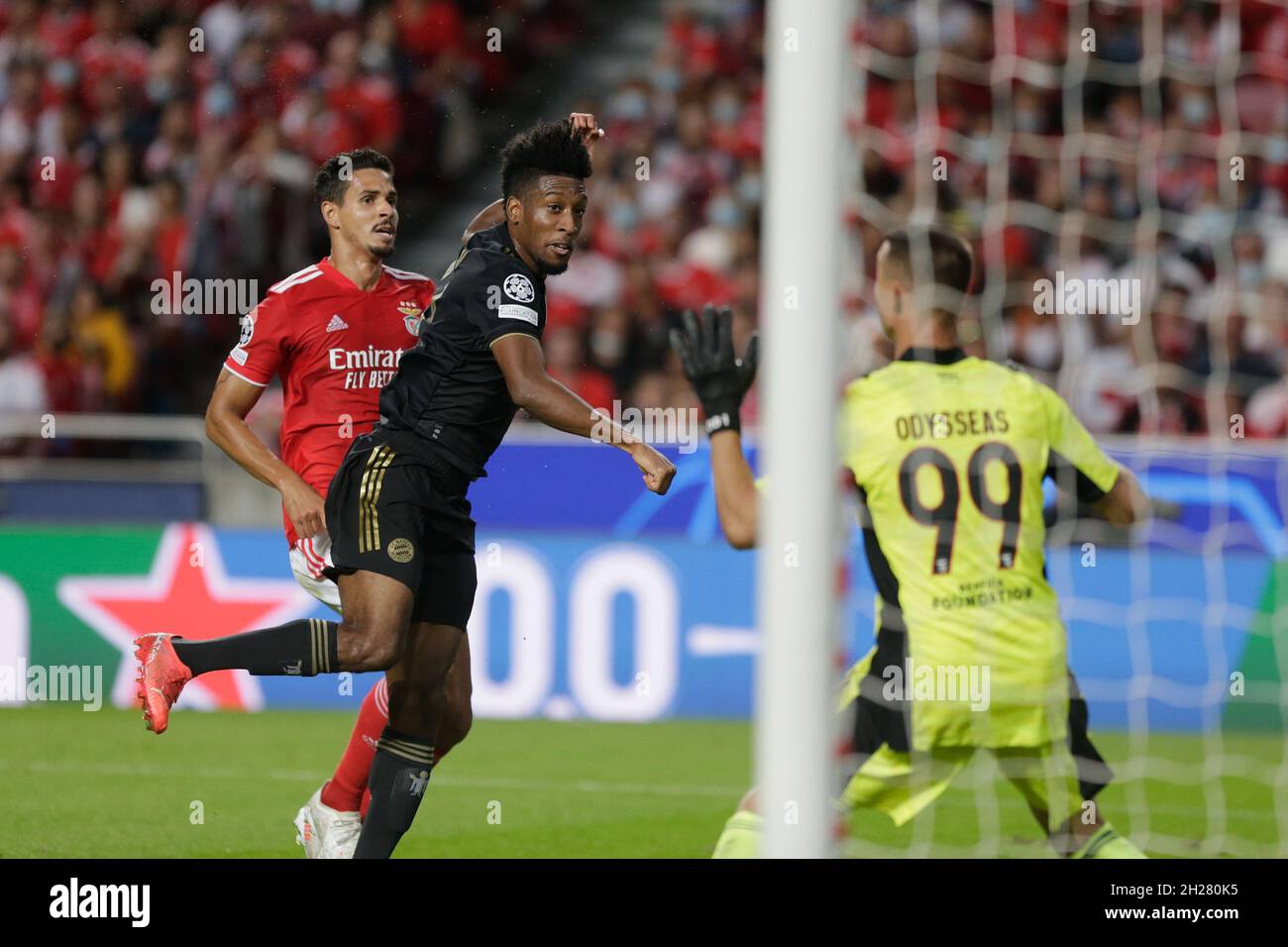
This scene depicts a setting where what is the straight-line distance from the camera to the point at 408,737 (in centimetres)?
543

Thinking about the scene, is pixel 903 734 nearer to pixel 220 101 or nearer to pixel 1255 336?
pixel 1255 336

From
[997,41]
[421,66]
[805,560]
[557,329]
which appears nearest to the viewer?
[805,560]

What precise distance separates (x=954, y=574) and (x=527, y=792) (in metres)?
3.29

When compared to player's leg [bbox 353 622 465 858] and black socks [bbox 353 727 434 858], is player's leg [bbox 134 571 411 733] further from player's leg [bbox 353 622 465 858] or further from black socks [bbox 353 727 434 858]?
black socks [bbox 353 727 434 858]

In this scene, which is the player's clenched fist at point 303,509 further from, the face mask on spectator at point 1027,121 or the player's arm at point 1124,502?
the face mask on spectator at point 1027,121

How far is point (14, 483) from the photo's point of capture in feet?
33.5

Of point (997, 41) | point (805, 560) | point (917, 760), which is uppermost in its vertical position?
point (997, 41)

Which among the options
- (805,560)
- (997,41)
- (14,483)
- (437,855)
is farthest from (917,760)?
(997,41)

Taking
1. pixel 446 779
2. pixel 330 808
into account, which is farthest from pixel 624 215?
pixel 330 808

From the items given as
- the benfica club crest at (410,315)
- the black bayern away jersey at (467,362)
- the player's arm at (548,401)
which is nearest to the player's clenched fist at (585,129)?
the black bayern away jersey at (467,362)

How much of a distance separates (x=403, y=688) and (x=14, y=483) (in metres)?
5.59

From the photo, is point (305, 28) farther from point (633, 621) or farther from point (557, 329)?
point (633, 621)

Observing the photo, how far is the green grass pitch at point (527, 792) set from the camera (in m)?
6.36

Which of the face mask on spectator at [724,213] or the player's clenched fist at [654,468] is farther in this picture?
the face mask on spectator at [724,213]
